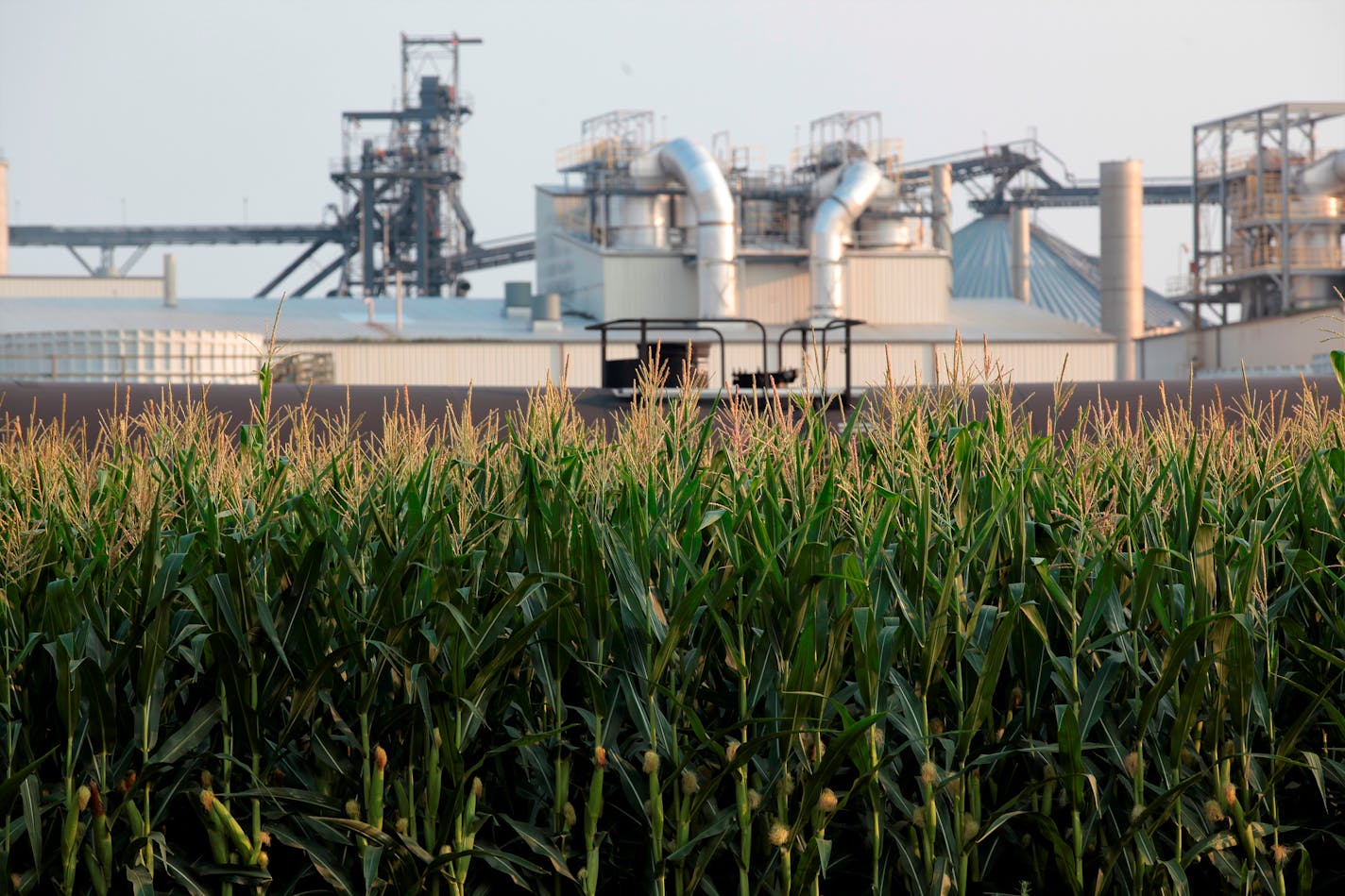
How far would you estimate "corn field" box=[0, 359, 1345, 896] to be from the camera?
374 cm

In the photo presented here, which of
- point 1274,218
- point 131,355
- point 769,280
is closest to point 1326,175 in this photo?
point 1274,218

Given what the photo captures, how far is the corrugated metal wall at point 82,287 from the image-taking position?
5053 centimetres

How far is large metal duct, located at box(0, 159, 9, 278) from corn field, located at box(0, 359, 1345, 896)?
55372 mm

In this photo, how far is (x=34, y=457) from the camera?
18.1ft

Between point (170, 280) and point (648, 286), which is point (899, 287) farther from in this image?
point (170, 280)

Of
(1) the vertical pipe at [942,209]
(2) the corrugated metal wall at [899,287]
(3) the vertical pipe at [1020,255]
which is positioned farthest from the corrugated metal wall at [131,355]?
(3) the vertical pipe at [1020,255]

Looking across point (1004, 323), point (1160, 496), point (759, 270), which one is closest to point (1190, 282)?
point (1004, 323)

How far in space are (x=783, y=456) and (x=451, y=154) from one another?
166 ft

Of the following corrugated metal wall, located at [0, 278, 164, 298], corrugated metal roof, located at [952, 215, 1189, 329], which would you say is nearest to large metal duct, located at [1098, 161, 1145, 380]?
corrugated metal roof, located at [952, 215, 1189, 329]

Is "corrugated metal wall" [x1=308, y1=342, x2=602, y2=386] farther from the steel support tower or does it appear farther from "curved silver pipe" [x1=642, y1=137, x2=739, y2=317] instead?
the steel support tower

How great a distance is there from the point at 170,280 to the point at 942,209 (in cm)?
2819

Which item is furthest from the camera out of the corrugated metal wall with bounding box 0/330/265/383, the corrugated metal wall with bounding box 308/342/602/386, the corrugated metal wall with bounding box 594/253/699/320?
the corrugated metal wall with bounding box 594/253/699/320

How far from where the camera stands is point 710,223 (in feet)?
132

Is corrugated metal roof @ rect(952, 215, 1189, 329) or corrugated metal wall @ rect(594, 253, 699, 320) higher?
corrugated metal roof @ rect(952, 215, 1189, 329)
